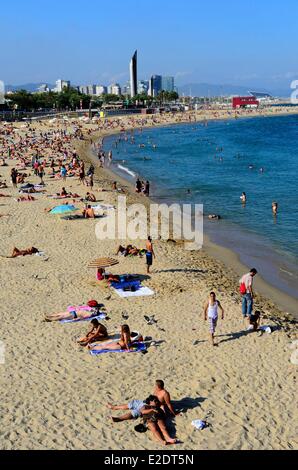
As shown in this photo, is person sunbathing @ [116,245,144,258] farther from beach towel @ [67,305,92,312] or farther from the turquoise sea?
beach towel @ [67,305,92,312]

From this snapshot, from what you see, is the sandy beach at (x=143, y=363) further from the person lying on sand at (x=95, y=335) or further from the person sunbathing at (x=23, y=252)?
the person sunbathing at (x=23, y=252)

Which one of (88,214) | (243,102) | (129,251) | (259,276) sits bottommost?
(259,276)

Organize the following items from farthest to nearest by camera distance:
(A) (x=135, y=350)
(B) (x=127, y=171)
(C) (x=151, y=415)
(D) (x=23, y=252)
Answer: (B) (x=127, y=171), (D) (x=23, y=252), (A) (x=135, y=350), (C) (x=151, y=415)

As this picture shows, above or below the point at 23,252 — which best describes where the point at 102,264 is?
above

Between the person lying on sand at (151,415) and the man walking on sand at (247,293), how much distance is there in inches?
166

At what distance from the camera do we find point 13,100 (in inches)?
3772

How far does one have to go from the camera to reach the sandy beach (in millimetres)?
7188

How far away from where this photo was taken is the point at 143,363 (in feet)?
30.1

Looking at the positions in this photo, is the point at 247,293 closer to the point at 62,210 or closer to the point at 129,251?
the point at 129,251

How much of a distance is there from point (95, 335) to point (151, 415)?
2.87m

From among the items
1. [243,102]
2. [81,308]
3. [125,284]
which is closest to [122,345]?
[81,308]

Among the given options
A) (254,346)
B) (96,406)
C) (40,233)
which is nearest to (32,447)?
(96,406)

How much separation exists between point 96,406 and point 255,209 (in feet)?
60.5

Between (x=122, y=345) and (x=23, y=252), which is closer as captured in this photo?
(x=122, y=345)
